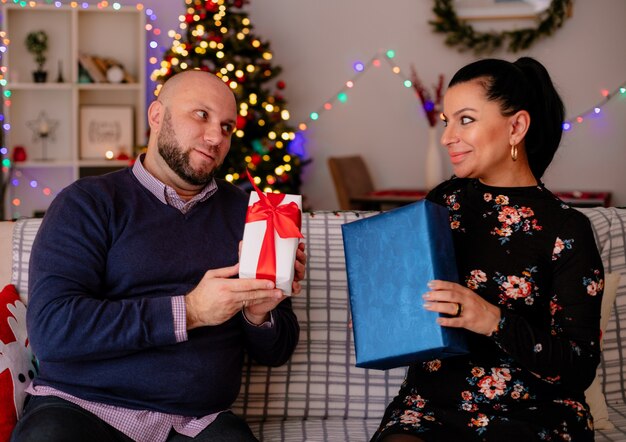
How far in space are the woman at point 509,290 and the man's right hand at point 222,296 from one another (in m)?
0.33

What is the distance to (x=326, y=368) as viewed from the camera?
201 centimetres

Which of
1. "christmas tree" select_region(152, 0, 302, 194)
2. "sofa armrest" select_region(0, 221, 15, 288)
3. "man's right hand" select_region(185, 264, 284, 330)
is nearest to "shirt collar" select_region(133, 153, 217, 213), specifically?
"man's right hand" select_region(185, 264, 284, 330)

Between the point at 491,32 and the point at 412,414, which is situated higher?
the point at 491,32

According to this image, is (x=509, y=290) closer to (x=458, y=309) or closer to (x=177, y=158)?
(x=458, y=309)

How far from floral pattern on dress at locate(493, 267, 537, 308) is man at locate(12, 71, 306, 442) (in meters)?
0.44

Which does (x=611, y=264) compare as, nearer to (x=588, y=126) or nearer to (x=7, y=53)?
(x=588, y=126)

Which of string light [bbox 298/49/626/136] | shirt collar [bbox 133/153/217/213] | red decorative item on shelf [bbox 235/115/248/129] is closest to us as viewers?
shirt collar [bbox 133/153/217/213]

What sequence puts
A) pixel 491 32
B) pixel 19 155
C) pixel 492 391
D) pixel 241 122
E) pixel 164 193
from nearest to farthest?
pixel 492 391, pixel 164 193, pixel 241 122, pixel 19 155, pixel 491 32

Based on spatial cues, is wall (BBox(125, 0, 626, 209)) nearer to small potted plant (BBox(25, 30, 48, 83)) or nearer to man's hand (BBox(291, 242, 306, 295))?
small potted plant (BBox(25, 30, 48, 83))

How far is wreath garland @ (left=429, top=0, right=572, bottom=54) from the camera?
16.8 ft

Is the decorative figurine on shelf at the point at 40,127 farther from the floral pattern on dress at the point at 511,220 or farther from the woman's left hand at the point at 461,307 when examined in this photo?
the woman's left hand at the point at 461,307

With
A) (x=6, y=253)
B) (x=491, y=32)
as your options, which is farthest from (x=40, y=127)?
(x=6, y=253)

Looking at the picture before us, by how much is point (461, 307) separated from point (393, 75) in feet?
13.6

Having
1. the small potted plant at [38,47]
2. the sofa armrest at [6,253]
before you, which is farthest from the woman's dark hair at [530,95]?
the small potted plant at [38,47]
